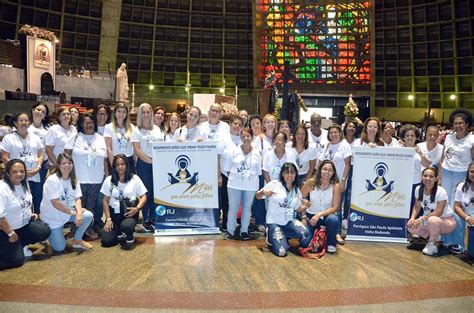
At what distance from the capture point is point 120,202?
15.8 ft

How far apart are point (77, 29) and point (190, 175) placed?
2384 centimetres

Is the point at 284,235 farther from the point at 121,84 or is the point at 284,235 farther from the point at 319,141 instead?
the point at 121,84

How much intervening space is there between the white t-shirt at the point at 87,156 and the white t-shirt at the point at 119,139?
191 millimetres

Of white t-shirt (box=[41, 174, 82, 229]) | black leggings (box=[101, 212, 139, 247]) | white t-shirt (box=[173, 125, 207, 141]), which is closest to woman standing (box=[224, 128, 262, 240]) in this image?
white t-shirt (box=[173, 125, 207, 141])

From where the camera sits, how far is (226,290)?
360 centimetres

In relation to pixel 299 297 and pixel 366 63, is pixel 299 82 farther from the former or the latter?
pixel 299 297

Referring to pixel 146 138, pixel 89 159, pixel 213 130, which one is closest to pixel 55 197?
pixel 89 159

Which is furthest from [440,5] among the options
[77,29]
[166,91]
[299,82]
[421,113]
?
[77,29]

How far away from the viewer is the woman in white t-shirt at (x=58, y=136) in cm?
534

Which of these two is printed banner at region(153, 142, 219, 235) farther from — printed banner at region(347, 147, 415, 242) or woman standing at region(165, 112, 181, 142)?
printed banner at region(347, 147, 415, 242)

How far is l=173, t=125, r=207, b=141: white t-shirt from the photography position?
5672 millimetres

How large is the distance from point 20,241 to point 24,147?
145 centimetres

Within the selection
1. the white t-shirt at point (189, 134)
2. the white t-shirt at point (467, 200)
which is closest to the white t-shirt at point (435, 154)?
the white t-shirt at point (467, 200)

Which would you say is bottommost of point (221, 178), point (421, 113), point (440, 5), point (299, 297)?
point (299, 297)
